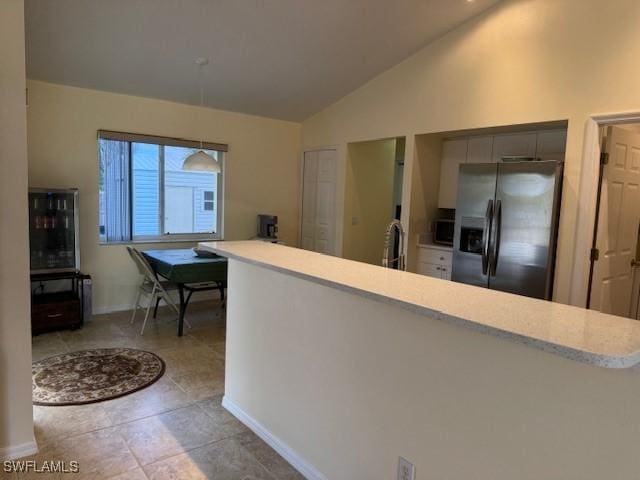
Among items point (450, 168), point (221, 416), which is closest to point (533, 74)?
point (450, 168)

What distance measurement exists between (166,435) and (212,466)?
421mm

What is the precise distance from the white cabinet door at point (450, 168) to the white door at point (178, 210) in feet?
9.81

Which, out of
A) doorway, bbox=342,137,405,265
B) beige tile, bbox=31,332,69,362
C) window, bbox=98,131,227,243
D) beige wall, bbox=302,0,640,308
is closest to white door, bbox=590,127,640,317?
beige wall, bbox=302,0,640,308

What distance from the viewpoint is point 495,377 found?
1347 millimetres

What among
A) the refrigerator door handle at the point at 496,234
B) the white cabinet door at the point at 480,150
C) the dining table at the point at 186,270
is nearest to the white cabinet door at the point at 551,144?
the white cabinet door at the point at 480,150

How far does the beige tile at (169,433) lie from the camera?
2.33 m

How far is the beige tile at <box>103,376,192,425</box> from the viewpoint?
269cm

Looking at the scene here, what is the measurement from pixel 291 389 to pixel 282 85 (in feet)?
11.8

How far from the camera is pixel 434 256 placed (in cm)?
466

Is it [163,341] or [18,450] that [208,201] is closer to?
[163,341]

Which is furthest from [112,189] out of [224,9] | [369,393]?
[369,393]

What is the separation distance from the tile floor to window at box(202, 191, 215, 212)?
7.70ft

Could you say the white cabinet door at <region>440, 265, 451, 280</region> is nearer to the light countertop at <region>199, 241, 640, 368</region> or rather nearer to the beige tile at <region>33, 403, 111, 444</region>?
the light countertop at <region>199, 241, 640, 368</region>

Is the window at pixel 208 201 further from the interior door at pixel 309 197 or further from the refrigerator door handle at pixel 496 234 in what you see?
the refrigerator door handle at pixel 496 234
